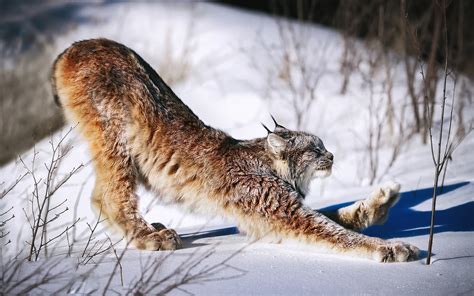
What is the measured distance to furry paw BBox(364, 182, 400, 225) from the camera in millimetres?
4047

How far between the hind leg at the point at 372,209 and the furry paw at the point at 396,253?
568mm

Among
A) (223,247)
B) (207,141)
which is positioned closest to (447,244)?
(223,247)

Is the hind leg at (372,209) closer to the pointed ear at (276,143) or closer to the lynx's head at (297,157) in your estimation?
the lynx's head at (297,157)

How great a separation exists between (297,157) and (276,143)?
0.20 m

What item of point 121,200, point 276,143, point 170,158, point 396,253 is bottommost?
point 396,253

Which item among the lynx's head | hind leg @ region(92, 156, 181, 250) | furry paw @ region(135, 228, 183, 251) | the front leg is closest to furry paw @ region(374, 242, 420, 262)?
the front leg

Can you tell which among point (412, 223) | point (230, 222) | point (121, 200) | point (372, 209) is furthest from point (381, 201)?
point (121, 200)

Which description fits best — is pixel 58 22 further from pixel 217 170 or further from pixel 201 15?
pixel 217 170

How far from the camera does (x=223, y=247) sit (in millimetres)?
3852

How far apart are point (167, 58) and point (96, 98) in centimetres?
612

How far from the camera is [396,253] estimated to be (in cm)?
348

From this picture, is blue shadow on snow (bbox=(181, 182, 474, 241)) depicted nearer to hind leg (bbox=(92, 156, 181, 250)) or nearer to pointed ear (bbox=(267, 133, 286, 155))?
hind leg (bbox=(92, 156, 181, 250))

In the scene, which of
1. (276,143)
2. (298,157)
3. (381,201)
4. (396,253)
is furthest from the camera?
(298,157)

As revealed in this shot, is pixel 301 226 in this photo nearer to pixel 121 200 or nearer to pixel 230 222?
pixel 230 222
